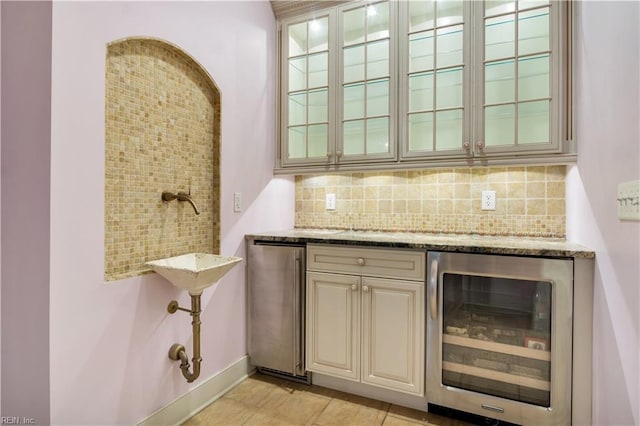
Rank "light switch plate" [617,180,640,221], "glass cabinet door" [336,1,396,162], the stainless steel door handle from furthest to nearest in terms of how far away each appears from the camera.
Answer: "glass cabinet door" [336,1,396,162] < the stainless steel door handle < "light switch plate" [617,180,640,221]

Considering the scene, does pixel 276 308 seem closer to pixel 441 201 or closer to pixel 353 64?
pixel 441 201

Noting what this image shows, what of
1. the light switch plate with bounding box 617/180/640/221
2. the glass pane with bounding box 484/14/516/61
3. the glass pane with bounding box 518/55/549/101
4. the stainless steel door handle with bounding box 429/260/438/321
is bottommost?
the stainless steel door handle with bounding box 429/260/438/321

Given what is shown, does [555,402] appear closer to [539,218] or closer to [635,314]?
[635,314]

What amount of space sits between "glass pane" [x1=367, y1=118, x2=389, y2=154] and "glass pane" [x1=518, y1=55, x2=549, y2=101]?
0.78 metres

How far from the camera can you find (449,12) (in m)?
2.04

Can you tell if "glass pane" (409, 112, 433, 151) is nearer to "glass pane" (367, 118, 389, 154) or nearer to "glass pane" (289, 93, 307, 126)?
"glass pane" (367, 118, 389, 154)

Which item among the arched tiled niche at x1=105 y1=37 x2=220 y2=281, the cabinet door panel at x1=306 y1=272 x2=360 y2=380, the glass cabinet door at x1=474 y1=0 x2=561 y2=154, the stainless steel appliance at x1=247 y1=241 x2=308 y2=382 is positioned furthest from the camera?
the stainless steel appliance at x1=247 y1=241 x2=308 y2=382

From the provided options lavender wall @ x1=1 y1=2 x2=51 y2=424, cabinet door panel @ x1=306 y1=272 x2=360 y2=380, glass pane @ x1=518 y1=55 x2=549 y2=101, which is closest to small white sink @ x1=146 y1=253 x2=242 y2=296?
lavender wall @ x1=1 y1=2 x2=51 y2=424

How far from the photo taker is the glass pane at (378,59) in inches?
87.0

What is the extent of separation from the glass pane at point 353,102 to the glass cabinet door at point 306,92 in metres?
0.12

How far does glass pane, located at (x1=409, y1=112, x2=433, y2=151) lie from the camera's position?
82.9 inches

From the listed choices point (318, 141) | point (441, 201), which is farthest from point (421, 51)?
point (441, 201)

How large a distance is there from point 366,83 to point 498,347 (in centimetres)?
177

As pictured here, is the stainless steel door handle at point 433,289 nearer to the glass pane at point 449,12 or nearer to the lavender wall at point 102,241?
the lavender wall at point 102,241
